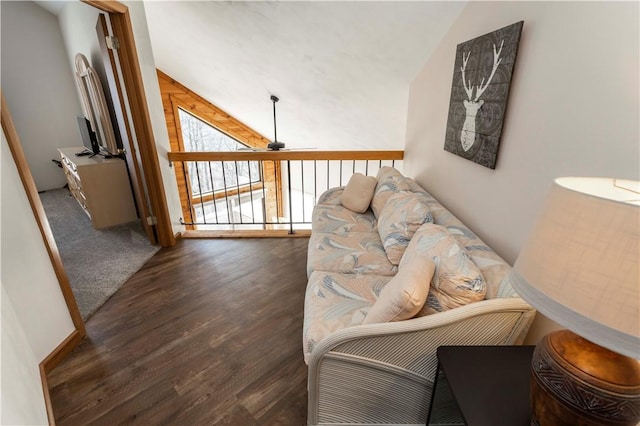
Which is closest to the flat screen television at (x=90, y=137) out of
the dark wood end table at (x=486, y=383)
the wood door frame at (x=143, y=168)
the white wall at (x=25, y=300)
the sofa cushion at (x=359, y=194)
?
the wood door frame at (x=143, y=168)

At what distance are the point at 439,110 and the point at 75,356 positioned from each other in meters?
2.99

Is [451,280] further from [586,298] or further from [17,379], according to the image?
[17,379]

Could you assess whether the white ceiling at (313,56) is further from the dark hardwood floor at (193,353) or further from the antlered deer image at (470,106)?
the dark hardwood floor at (193,353)

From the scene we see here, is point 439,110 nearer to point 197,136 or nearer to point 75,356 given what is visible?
point 75,356

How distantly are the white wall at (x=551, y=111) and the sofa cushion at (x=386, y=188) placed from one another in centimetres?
46

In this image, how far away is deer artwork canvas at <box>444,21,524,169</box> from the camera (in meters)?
1.53

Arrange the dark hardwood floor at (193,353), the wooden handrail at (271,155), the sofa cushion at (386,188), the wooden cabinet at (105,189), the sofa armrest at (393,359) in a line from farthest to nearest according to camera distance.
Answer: the wooden cabinet at (105,189) → the wooden handrail at (271,155) → the sofa cushion at (386,188) → the dark hardwood floor at (193,353) → the sofa armrest at (393,359)

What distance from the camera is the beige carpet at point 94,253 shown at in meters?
2.41

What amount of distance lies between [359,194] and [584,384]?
2146 mm

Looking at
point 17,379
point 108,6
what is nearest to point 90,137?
point 108,6

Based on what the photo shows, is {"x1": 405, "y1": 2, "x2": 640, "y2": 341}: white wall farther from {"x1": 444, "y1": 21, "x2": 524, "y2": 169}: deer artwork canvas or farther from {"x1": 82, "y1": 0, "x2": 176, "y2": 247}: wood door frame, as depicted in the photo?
{"x1": 82, "y1": 0, "x2": 176, "y2": 247}: wood door frame

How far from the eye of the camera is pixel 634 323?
1.78ft

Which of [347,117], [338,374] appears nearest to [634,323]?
[338,374]

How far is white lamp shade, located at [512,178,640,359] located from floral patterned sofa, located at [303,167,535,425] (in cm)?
51
